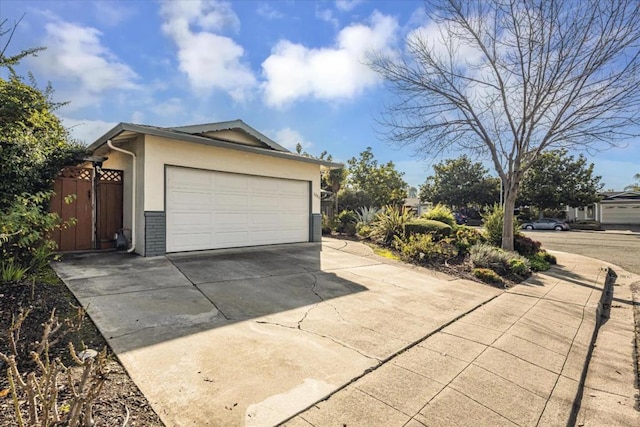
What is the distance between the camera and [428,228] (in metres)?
11.7

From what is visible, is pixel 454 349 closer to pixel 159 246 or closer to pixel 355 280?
pixel 355 280

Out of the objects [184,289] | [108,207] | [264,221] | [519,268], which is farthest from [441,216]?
[108,207]

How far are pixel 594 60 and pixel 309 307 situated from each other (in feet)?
35.7

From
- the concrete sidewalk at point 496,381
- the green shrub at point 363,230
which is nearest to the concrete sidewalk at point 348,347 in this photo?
the concrete sidewalk at point 496,381

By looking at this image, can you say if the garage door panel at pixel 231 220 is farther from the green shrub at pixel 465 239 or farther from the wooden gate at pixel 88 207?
the green shrub at pixel 465 239

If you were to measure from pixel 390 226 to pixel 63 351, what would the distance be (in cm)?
1028

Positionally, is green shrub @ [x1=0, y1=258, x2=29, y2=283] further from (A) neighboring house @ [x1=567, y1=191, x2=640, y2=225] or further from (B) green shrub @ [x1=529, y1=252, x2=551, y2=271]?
(A) neighboring house @ [x1=567, y1=191, x2=640, y2=225]

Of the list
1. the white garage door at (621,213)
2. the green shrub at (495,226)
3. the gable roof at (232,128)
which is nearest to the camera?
the gable roof at (232,128)

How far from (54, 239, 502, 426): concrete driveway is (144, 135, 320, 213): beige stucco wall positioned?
1.70 metres

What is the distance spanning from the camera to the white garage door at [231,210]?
27.0ft

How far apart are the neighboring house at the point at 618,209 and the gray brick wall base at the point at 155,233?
126 ft

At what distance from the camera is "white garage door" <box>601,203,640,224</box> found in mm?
33344

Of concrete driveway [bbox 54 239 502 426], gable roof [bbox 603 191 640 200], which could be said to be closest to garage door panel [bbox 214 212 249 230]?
concrete driveway [bbox 54 239 502 426]

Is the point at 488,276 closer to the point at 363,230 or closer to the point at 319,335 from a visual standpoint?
the point at 319,335
